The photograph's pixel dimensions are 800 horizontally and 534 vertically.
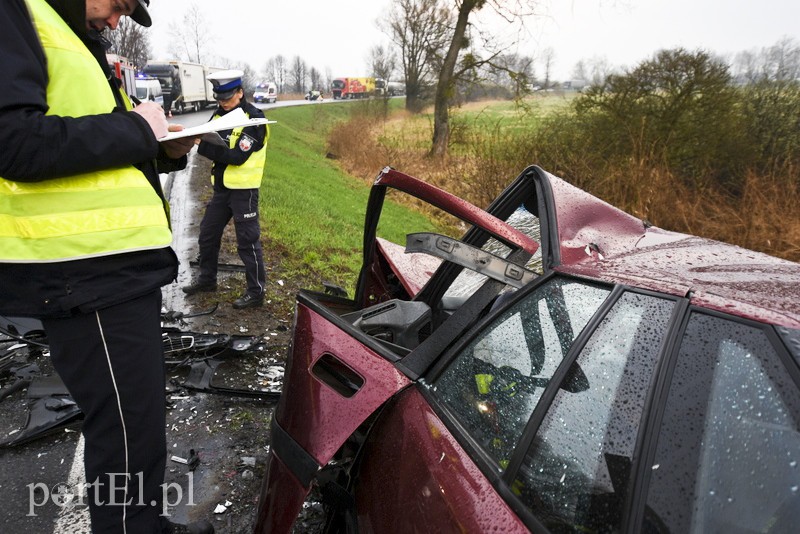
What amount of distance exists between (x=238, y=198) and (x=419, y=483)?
345 cm

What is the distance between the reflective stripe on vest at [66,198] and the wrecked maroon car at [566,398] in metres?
0.68

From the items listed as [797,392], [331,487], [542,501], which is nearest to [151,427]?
[331,487]

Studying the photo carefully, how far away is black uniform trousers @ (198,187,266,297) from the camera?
4250 millimetres

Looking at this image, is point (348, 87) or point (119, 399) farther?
point (348, 87)

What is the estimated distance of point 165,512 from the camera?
218cm

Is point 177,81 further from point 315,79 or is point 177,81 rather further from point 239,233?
point 315,79

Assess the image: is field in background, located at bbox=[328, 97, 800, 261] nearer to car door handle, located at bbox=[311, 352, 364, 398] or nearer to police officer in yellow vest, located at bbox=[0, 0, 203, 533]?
car door handle, located at bbox=[311, 352, 364, 398]

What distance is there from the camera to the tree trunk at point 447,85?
52.9 feet

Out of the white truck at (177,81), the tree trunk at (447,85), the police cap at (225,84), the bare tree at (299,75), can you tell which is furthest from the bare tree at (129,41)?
the bare tree at (299,75)

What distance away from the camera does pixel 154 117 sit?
158cm

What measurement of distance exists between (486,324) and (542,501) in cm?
49

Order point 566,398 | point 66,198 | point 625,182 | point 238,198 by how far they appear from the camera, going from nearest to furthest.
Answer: point 566,398 < point 66,198 < point 238,198 < point 625,182

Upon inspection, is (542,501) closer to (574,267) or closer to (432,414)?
(432,414)

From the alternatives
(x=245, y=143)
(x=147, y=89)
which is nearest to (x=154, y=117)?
(x=245, y=143)
